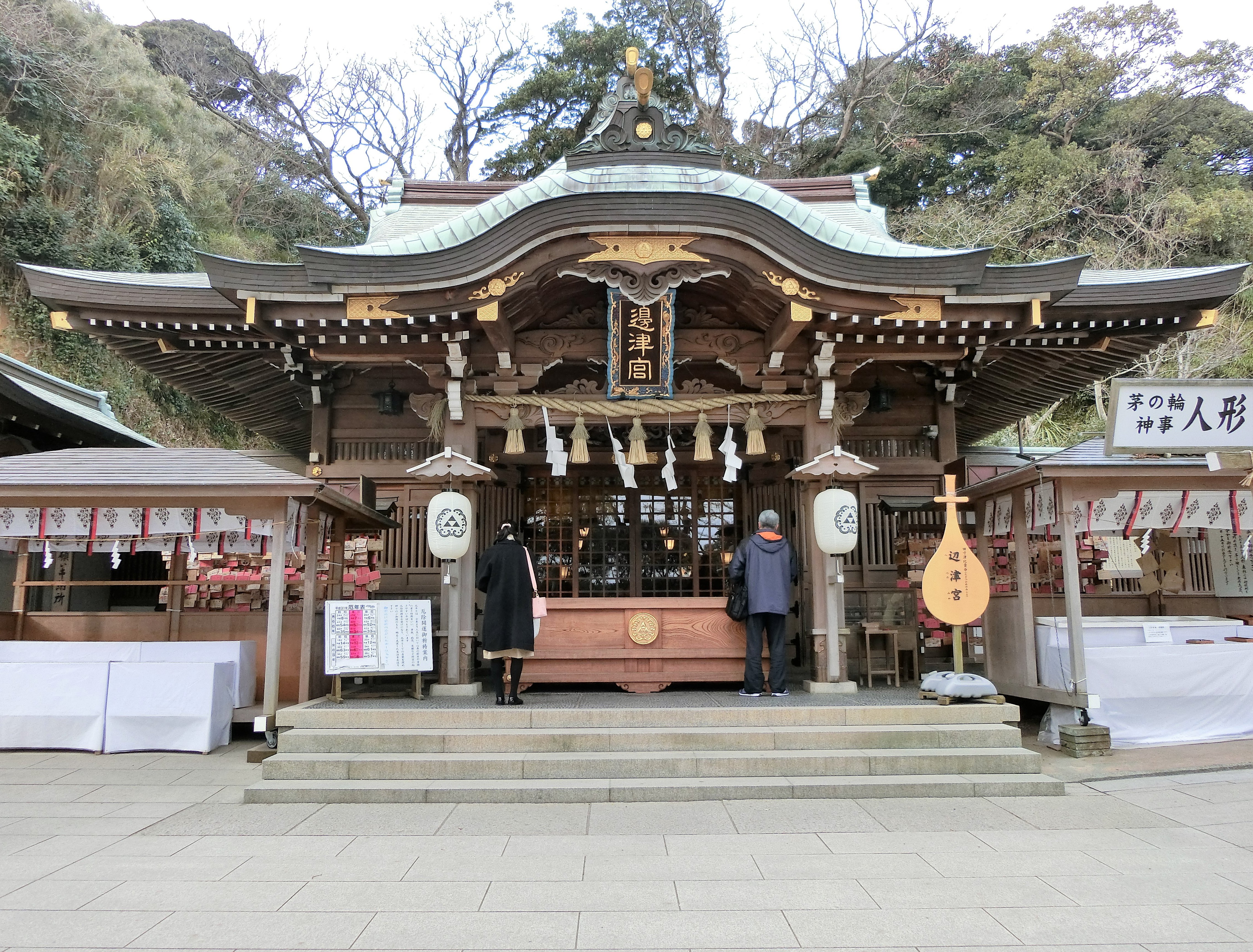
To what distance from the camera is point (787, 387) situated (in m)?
9.41

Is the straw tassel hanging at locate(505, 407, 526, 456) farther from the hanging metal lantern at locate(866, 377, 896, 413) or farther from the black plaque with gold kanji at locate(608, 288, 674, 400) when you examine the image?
the hanging metal lantern at locate(866, 377, 896, 413)

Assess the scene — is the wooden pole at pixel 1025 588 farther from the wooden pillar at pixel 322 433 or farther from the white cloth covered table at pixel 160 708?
the white cloth covered table at pixel 160 708

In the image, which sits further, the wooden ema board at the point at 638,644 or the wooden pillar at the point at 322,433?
the wooden pillar at the point at 322,433

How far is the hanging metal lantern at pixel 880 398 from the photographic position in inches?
397

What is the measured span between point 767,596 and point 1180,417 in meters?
4.25

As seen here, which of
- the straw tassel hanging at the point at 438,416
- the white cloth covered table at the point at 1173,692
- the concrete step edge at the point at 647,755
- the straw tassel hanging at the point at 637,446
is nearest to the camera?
the concrete step edge at the point at 647,755

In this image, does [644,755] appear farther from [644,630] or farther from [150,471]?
[150,471]

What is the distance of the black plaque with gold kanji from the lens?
28.9 feet

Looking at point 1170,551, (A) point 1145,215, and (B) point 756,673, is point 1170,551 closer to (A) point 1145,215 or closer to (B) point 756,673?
(B) point 756,673

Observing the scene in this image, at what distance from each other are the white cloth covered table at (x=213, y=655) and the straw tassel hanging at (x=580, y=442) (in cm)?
406

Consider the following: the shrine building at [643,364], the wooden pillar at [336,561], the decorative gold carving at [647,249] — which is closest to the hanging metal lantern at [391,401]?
the shrine building at [643,364]

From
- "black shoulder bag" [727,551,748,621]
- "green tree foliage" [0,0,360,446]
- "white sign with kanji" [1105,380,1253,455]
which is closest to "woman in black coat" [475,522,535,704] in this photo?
"black shoulder bag" [727,551,748,621]

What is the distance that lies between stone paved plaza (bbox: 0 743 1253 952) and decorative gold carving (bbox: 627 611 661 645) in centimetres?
280

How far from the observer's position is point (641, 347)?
29.2ft
